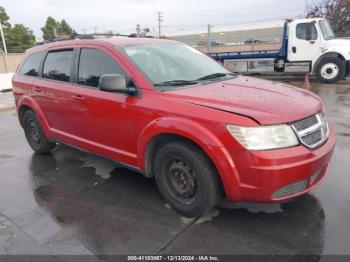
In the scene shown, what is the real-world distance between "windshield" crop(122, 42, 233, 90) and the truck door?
1013 cm

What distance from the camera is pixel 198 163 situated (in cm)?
289

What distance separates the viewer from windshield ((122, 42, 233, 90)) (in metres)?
3.48

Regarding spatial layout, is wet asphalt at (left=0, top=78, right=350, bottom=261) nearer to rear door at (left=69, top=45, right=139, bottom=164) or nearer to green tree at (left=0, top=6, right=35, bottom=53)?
rear door at (left=69, top=45, right=139, bottom=164)

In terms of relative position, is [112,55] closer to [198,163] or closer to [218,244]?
[198,163]

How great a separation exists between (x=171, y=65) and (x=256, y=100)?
1.21 meters

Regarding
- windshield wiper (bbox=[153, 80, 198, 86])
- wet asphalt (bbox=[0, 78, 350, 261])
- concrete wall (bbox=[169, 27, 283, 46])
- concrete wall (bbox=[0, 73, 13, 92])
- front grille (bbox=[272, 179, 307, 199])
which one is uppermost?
concrete wall (bbox=[169, 27, 283, 46])

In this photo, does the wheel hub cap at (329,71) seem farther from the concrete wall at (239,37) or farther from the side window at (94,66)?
the concrete wall at (239,37)

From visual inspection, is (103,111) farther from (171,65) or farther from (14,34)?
(14,34)

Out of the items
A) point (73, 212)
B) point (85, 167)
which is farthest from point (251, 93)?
point (85, 167)

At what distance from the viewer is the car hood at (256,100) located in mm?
2715

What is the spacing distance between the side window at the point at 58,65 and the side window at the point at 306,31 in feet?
36.4

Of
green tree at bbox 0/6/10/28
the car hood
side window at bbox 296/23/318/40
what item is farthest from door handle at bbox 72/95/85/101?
green tree at bbox 0/6/10/28

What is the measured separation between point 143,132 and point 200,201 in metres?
0.90

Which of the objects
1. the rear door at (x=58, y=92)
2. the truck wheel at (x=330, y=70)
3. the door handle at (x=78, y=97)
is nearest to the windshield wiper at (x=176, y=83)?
the door handle at (x=78, y=97)
